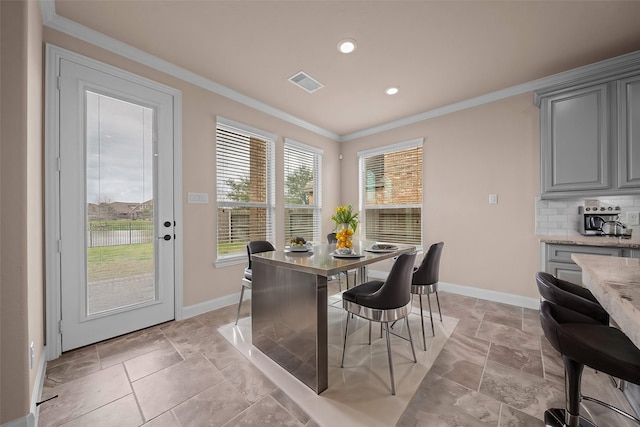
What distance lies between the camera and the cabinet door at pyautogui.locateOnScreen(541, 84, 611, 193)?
2562mm

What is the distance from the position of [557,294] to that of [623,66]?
9.08 ft

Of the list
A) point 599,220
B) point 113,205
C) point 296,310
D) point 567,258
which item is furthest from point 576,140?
point 113,205

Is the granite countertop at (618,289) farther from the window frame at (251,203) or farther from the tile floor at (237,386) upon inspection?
the window frame at (251,203)

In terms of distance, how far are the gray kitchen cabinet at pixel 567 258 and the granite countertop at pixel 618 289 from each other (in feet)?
3.76

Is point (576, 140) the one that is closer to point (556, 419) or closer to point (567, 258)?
A: point (567, 258)

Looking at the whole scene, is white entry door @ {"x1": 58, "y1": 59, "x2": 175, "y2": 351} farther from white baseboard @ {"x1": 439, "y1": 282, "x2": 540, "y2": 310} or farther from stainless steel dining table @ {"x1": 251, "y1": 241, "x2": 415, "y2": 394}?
white baseboard @ {"x1": 439, "y1": 282, "x2": 540, "y2": 310}

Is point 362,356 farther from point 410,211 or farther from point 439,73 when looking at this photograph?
point 439,73

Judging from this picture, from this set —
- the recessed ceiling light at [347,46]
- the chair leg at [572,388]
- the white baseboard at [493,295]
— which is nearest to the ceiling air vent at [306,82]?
the recessed ceiling light at [347,46]

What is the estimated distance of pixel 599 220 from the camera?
2.81 meters

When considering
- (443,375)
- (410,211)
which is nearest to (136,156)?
(443,375)

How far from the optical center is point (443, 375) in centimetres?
186

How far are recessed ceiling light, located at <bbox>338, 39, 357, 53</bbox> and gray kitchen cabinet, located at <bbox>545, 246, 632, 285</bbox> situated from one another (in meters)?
2.85

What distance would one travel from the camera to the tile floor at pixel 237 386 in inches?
58.3

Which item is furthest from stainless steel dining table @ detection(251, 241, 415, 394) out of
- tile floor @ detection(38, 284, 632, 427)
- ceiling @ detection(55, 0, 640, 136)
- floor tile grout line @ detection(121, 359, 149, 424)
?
ceiling @ detection(55, 0, 640, 136)
